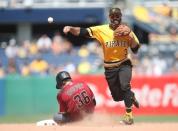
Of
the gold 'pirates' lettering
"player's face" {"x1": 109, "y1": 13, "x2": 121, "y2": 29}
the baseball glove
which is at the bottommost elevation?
the gold 'pirates' lettering

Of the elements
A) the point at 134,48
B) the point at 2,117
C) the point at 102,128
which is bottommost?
the point at 2,117

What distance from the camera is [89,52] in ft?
80.3

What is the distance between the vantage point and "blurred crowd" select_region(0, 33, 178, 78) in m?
22.5

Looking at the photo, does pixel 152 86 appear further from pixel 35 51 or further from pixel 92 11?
pixel 92 11

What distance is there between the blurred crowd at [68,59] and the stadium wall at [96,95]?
41.7 inches

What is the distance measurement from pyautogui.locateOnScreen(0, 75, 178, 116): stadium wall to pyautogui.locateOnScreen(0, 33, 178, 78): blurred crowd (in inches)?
41.7

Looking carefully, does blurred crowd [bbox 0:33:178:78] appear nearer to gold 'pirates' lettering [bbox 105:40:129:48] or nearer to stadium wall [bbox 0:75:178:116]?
stadium wall [bbox 0:75:178:116]

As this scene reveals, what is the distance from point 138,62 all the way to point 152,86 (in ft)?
8.02

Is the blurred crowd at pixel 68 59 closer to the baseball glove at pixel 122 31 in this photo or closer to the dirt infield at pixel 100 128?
the baseball glove at pixel 122 31

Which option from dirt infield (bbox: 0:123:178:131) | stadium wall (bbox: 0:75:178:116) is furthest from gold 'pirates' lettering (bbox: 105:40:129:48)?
stadium wall (bbox: 0:75:178:116)

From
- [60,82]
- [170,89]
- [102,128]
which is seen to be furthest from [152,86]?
[102,128]

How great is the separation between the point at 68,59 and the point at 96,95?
3.80m

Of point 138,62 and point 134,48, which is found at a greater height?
point 134,48

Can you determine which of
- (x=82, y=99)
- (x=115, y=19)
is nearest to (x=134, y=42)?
(x=115, y=19)
